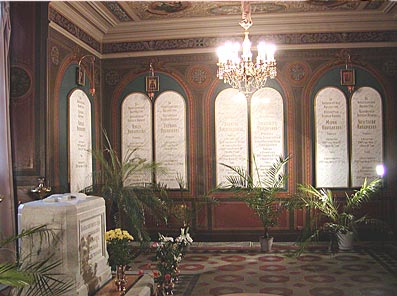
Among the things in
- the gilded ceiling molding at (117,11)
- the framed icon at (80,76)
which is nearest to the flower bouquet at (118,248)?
the framed icon at (80,76)

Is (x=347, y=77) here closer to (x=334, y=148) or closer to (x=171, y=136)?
(x=334, y=148)

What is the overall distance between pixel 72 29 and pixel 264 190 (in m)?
3.81

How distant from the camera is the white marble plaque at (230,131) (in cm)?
830

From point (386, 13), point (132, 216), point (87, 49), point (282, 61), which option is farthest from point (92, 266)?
point (386, 13)

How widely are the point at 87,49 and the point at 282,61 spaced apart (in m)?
3.22

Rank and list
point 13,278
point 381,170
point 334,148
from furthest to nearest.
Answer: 1. point 334,148
2. point 381,170
3. point 13,278

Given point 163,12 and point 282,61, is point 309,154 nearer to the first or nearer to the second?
point 282,61

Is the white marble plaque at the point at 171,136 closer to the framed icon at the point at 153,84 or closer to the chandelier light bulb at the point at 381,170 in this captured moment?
the framed icon at the point at 153,84

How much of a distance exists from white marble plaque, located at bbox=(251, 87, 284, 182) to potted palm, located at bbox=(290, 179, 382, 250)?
0.72 meters

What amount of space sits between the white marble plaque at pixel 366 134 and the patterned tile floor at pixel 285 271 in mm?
1236

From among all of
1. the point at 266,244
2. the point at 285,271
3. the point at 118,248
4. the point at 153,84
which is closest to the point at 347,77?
the point at 266,244

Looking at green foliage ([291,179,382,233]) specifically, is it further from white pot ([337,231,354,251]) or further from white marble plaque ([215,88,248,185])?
white marble plaque ([215,88,248,185])

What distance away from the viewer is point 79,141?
289 inches

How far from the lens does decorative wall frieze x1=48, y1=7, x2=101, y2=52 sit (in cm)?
658
